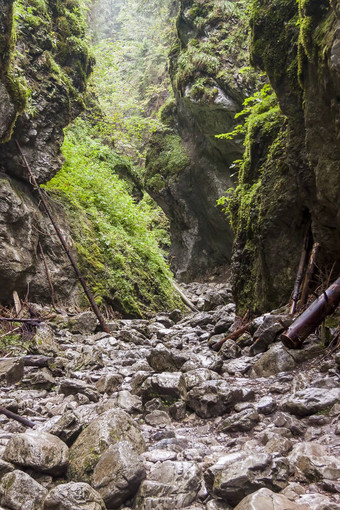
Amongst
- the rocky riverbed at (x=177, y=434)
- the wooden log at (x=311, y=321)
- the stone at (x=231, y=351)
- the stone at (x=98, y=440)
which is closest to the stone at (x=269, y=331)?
the rocky riverbed at (x=177, y=434)

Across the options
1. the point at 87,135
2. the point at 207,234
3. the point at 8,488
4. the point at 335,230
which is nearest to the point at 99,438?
the point at 8,488

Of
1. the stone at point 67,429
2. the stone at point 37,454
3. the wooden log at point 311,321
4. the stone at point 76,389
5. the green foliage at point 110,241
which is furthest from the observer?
the green foliage at point 110,241

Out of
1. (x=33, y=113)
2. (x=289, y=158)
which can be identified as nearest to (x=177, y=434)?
(x=289, y=158)

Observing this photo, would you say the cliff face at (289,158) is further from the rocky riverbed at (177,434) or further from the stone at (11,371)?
the stone at (11,371)

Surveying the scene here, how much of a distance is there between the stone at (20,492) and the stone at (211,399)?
1.52 meters

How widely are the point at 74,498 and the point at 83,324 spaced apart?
6002mm

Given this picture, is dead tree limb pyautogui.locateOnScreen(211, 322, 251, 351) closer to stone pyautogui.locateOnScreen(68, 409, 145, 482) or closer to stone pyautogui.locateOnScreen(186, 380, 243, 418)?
stone pyautogui.locateOnScreen(186, 380, 243, 418)

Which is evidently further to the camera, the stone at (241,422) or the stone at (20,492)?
the stone at (241,422)

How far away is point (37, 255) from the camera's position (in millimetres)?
8344

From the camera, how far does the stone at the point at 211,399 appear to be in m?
3.07

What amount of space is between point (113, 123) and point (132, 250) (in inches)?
215

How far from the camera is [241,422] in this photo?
268cm

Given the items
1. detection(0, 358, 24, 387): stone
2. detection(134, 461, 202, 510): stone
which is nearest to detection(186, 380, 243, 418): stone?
detection(134, 461, 202, 510): stone

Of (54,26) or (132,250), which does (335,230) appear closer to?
(132,250)
